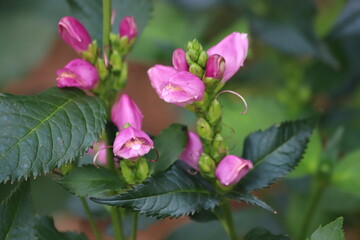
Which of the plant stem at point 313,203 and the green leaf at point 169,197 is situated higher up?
the green leaf at point 169,197

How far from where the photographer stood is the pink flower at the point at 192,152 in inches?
28.4

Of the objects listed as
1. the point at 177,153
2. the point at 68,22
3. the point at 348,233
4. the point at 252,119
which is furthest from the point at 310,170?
the point at 348,233

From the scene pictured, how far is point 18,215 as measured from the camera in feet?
2.25

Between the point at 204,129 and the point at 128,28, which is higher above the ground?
the point at 128,28

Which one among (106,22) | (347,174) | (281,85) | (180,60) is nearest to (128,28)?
(106,22)

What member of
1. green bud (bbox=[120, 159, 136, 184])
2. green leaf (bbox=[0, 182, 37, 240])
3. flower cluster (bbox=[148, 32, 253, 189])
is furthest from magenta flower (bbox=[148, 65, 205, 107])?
green leaf (bbox=[0, 182, 37, 240])

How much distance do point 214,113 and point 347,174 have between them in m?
0.43

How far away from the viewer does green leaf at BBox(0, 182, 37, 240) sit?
0.68m

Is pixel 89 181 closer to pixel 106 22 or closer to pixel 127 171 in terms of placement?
pixel 127 171

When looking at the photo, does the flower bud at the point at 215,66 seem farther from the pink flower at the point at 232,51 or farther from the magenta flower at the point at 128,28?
the magenta flower at the point at 128,28

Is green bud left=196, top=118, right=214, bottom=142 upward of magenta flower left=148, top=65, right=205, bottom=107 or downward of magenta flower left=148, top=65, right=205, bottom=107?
downward

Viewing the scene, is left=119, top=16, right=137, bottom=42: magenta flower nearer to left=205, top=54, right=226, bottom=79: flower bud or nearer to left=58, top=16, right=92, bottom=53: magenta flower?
left=58, top=16, right=92, bottom=53: magenta flower

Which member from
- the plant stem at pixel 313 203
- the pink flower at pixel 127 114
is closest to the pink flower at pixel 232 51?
the pink flower at pixel 127 114

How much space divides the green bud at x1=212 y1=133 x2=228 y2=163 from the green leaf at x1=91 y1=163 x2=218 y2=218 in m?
0.04
